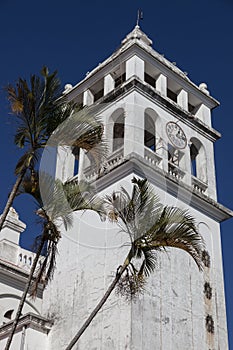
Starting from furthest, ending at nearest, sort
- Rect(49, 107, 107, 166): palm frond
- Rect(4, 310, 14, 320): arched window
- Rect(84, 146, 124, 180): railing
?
Rect(4, 310, 14, 320): arched window → Rect(84, 146, 124, 180): railing → Rect(49, 107, 107, 166): palm frond

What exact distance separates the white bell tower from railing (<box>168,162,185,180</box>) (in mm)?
47

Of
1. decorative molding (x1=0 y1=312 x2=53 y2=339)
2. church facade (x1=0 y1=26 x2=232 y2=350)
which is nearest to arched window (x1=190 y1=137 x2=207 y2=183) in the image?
church facade (x1=0 y1=26 x2=232 y2=350)

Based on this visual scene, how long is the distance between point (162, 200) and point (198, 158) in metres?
5.37

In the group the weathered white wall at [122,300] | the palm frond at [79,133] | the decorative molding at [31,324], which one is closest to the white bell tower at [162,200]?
the weathered white wall at [122,300]

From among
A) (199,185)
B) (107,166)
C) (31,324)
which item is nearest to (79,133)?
A: (31,324)

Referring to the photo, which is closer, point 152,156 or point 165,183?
point 165,183

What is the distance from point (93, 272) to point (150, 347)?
4.00 meters

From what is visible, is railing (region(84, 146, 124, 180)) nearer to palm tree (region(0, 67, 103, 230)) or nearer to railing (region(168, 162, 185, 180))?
railing (region(168, 162, 185, 180))

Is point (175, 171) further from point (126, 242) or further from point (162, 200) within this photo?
point (126, 242)

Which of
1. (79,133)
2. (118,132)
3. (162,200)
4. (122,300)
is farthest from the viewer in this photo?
(118,132)

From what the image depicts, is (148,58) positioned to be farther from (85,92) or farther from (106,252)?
(106,252)

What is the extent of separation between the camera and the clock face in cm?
3048

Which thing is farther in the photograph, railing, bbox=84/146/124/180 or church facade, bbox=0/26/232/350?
railing, bbox=84/146/124/180

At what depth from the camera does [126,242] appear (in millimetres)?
25297
